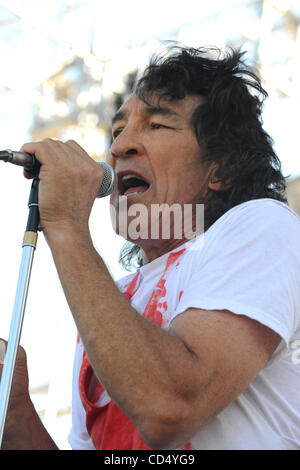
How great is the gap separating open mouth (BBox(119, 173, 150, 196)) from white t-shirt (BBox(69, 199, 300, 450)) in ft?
1.55

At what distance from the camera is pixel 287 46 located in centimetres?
624

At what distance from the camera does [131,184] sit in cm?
233

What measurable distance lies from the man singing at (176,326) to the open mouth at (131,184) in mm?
26

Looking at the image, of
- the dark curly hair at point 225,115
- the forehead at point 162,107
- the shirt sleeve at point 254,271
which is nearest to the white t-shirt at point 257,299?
the shirt sleeve at point 254,271

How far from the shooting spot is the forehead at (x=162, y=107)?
240cm

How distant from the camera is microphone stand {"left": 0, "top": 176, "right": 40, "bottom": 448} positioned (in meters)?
1.46

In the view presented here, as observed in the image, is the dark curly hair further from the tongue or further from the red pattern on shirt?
the red pattern on shirt

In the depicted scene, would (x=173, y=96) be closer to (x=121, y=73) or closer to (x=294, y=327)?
(x=294, y=327)

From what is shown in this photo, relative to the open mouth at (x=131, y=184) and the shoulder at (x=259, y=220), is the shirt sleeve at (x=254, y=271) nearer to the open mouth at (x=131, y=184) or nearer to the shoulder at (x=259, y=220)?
the shoulder at (x=259, y=220)

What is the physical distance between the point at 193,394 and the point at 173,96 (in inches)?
44.4

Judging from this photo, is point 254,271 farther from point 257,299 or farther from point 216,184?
point 216,184

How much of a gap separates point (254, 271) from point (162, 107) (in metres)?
0.87

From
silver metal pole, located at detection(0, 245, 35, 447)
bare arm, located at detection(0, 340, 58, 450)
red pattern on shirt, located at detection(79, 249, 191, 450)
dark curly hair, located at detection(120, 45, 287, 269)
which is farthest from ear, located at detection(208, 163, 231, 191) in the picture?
silver metal pole, located at detection(0, 245, 35, 447)
